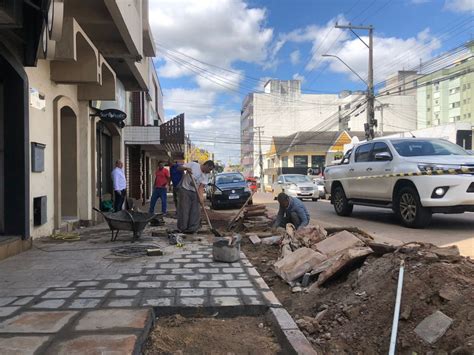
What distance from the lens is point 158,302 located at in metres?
4.62

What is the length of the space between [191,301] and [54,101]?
621 cm

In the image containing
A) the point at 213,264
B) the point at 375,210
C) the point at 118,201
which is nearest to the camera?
the point at 213,264

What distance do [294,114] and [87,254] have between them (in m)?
96.4

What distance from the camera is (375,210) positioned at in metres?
14.3

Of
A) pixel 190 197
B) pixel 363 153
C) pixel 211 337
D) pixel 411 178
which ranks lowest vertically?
pixel 211 337

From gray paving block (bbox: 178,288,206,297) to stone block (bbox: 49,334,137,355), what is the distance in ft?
4.24

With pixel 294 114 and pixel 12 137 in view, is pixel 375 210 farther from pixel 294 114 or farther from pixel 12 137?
pixel 294 114

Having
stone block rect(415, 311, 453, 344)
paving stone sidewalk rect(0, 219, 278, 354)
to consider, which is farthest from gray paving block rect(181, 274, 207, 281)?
stone block rect(415, 311, 453, 344)

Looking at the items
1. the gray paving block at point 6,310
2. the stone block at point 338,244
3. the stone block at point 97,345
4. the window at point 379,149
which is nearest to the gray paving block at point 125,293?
the gray paving block at point 6,310

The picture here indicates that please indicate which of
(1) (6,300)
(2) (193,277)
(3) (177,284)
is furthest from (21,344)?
(2) (193,277)

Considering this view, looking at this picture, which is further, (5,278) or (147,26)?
(147,26)

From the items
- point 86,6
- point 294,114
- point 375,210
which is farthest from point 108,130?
point 294,114

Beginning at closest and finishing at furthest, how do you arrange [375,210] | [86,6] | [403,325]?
[403,325]
[86,6]
[375,210]

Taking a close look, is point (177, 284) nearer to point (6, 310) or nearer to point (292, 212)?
point (6, 310)
